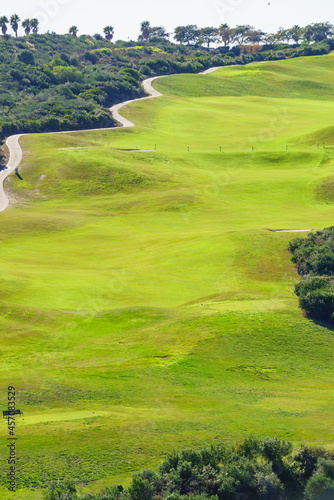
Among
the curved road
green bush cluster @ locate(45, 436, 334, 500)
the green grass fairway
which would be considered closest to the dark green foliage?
green bush cluster @ locate(45, 436, 334, 500)

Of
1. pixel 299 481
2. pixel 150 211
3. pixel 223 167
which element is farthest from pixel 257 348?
pixel 223 167

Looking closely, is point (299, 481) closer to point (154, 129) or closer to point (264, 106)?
point (154, 129)

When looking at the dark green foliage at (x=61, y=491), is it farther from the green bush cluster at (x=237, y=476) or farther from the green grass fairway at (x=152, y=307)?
the green grass fairway at (x=152, y=307)

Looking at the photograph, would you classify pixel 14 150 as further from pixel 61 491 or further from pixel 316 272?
pixel 61 491

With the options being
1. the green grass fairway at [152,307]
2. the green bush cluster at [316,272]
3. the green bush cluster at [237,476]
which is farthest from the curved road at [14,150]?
the green bush cluster at [237,476]

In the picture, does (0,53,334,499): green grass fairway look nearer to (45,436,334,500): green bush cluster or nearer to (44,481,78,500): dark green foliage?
(44,481,78,500): dark green foliage
